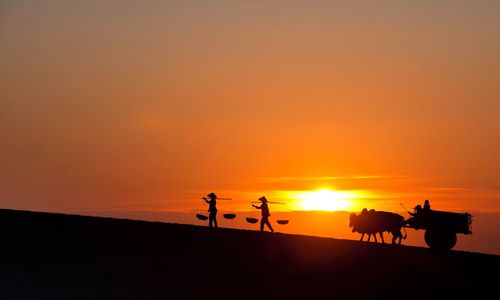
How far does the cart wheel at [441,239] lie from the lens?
3962 cm

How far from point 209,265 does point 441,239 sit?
13.8m

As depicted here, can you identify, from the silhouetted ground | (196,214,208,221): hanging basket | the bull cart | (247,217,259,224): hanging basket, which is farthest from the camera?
(247,217,259,224): hanging basket

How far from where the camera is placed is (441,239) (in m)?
39.7

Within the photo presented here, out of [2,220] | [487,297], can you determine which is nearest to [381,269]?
[487,297]

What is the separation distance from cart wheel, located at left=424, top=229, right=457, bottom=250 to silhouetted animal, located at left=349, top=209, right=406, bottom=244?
1.29 m

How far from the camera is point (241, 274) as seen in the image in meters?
28.6

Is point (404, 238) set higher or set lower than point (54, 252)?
higher

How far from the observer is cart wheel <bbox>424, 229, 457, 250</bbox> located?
3962 cm

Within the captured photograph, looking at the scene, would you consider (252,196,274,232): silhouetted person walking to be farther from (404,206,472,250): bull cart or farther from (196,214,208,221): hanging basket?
(404,206,472,250): bull cart

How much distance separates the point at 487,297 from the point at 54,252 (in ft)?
46.0

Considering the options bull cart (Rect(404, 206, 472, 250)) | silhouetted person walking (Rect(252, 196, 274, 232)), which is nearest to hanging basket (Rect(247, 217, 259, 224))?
silhouetted person walking (Rect(252, 196, 274, 232))

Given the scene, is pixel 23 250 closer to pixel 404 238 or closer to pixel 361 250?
pixel 361 250

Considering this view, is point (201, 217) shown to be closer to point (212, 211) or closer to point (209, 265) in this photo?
point (212, 211)

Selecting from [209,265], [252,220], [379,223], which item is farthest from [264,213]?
[209,265]
